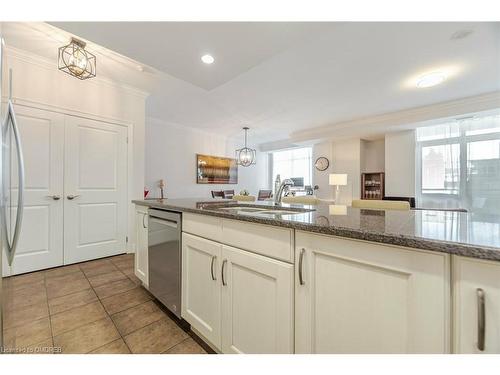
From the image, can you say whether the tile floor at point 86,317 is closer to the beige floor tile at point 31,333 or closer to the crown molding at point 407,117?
the beige floor tile at point 31,333

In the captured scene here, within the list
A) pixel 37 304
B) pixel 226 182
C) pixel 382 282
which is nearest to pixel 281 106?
pixel 226 182

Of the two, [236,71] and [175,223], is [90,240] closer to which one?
[175,223]

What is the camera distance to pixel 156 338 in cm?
142

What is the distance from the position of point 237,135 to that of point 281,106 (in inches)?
101

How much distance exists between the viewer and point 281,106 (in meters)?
4.09

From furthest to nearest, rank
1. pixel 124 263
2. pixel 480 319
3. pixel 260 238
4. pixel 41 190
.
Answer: pixel 124 263
pixel 41 190
pixel 260 238
pixel 480 319

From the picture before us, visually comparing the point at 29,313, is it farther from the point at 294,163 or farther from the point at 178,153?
the point at 294,163

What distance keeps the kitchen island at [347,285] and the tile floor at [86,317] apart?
1.25 feet

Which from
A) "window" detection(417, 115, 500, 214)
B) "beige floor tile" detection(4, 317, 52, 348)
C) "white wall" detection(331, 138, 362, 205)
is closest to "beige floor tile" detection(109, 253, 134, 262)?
"beige floor tile" detection(4, 317, 52, 348)

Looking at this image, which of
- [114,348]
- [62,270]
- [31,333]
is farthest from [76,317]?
[62,270]

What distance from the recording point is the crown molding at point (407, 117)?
349 cm

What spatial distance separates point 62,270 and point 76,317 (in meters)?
1.23


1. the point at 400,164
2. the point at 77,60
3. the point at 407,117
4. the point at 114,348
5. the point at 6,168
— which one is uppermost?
the point at 407,117

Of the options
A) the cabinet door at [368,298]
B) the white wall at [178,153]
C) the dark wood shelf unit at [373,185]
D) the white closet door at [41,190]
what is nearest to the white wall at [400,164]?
the dark wood shelf unit at [373,185]
